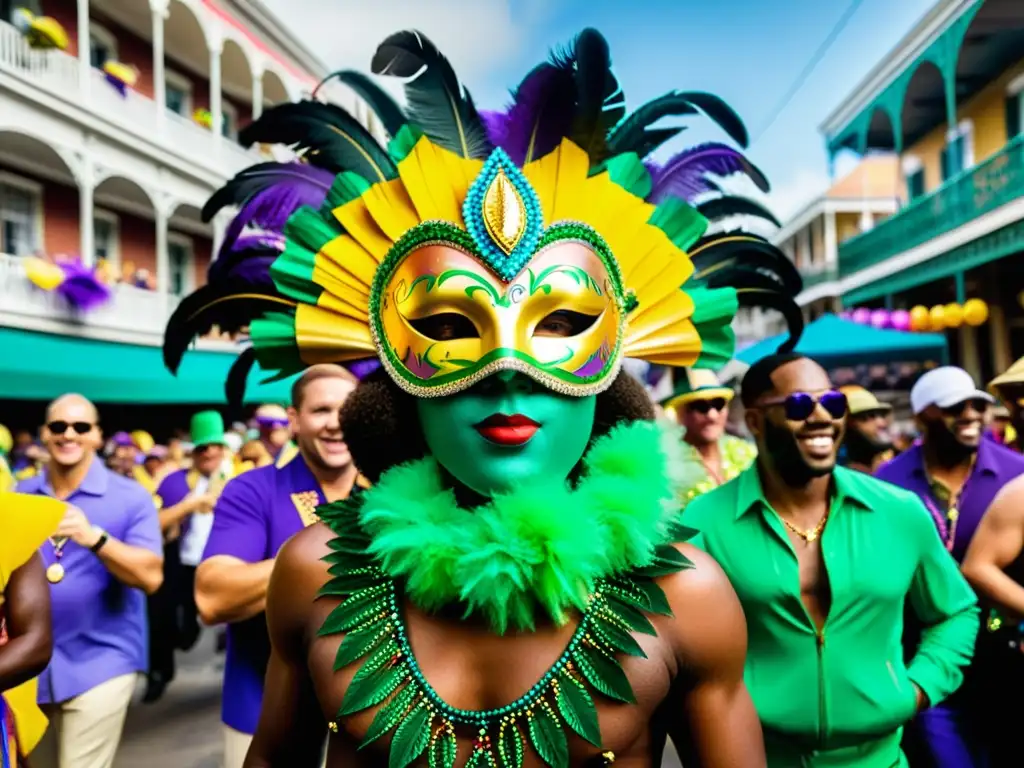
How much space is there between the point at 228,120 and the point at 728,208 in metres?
16.1

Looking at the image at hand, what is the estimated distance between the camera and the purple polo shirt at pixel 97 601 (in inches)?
119

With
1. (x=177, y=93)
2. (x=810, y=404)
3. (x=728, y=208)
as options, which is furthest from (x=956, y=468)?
(x=177, y=93)

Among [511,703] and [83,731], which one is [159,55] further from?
[511,703]

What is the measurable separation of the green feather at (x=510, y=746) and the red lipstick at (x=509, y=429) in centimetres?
47

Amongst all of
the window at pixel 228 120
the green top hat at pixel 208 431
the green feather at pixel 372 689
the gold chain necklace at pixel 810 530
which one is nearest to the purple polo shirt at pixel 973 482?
the gold chain necklace at pixel 810 530

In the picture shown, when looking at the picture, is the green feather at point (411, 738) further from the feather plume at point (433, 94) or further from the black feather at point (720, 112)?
the black feather at point (720, 112)

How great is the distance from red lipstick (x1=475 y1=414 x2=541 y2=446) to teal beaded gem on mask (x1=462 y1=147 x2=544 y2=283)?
0.25m

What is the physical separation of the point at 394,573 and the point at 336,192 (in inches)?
31.4

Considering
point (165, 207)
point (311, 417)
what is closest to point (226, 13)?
point (165, 207)

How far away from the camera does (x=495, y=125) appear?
1.76 meters

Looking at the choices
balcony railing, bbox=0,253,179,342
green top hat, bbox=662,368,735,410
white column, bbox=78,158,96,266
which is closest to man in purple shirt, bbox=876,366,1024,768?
green top hat, bbox=662,368,735,410

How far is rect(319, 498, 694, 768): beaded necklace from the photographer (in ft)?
4.42

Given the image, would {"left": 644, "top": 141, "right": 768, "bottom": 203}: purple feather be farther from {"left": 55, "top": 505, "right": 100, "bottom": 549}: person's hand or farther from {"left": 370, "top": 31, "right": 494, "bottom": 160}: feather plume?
{"left": 55, "top": 505, "right": 100, "bottom": 549}: person's hand

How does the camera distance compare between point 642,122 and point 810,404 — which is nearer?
point 642,122
